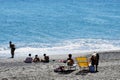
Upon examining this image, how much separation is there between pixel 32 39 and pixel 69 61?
772 inches

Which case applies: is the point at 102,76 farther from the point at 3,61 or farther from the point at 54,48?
the point at 54,48

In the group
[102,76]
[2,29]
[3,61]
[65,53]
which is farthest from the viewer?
[2,29]

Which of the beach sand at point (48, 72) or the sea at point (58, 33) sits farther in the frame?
the sea at point (58, 33)

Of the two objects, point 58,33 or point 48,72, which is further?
point 58,33

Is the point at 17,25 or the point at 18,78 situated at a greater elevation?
the point at 17,25

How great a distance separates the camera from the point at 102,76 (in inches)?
824

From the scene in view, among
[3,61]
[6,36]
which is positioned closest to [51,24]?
[6,36]

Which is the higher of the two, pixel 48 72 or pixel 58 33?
pixel 58 33

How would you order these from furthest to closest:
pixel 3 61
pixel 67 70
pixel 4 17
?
pixel 4 17
pixel 3 61
pixel 67 70

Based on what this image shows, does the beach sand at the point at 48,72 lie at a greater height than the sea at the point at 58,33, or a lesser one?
lesser

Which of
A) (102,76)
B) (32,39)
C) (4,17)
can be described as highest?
(4,17)

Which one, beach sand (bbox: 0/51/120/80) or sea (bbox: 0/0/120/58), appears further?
sea (bbox: 0/0/120/58)

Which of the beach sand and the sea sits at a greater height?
the sea

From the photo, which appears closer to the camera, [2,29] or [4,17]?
[2,29]
